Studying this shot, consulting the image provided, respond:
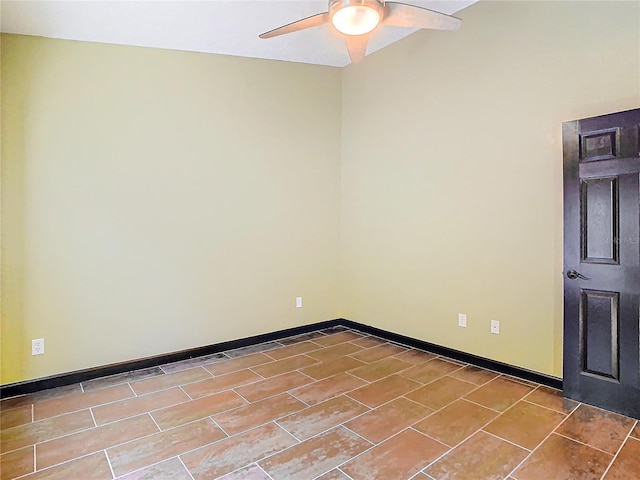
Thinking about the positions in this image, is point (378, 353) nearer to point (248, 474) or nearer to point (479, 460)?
point (479, 460)

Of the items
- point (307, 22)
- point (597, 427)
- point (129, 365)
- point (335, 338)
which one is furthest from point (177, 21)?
point (597, 427)

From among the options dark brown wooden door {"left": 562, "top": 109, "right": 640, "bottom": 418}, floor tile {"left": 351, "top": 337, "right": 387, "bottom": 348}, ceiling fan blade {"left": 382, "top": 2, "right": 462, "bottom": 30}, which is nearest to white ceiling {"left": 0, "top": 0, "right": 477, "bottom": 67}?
ceiling fan blade {"left": 382, "top": 2, "right": 462, "bottom": 30}

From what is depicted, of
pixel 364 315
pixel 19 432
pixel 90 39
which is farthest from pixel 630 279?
pixel 90 39

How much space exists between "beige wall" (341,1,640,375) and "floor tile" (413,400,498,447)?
0.75 m

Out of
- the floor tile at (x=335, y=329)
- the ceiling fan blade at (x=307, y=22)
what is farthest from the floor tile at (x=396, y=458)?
the ceiling fan blade at (x=307, y=22)

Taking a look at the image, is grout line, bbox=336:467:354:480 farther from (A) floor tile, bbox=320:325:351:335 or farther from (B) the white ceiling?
(B) the white ceiling

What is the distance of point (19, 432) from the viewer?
234 centimetres

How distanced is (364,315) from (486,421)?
6.71ft

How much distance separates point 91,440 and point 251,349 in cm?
171

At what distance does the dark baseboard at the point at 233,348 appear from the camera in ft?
9.46

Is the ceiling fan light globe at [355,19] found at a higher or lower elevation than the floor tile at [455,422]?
higher

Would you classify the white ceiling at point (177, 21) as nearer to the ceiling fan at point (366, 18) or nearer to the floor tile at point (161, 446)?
the ceiling fan at point (366, 18)

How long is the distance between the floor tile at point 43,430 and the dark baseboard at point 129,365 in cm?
55

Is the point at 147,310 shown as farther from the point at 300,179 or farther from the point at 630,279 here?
the point at 630,279
